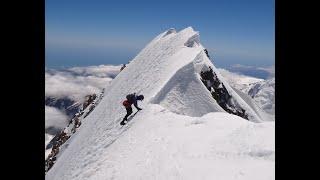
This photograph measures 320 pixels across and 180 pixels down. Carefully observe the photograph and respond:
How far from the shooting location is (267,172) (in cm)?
1123

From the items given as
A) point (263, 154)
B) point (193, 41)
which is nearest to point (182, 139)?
point (263, 154)

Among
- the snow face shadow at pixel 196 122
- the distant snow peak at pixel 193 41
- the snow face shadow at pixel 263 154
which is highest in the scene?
the distant snow peak at pixel 193 41

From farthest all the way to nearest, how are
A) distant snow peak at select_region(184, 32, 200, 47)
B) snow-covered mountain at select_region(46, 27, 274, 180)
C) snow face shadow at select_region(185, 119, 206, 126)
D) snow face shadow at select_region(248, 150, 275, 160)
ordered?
distant snow peak at select_region(184, 32, 200, 47), snow face shadow at select_region(185, 119, 206, 126), snow-covered mountain at select_region(46, 27, 274, 180), snow face shadow at select_region(248, 150, 275, 160)

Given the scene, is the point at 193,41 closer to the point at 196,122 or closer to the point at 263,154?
the point at 196,122

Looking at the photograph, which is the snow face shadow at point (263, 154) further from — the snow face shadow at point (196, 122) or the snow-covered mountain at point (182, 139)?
the snow face shadow at point (196, 122)

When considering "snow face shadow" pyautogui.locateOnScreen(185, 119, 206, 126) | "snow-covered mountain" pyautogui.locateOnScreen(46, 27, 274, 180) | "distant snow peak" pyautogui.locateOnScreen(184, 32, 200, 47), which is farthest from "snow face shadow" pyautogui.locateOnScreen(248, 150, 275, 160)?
"distant snow peak" pyautogui.locateOnScreen(184, 32, 200, 47)

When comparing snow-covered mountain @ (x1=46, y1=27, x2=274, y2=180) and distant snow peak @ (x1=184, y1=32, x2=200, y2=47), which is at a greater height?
distant snow peak @ (x1=184, y1=32, x2=200, y2=47)

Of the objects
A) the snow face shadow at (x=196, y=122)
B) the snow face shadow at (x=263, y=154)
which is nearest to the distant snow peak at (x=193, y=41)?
the snow face shadow at (x=196, y=122)

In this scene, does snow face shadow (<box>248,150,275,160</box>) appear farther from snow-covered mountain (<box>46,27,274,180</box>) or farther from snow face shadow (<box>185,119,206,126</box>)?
snow face shadow (<box>185,119,206,126</box>)
